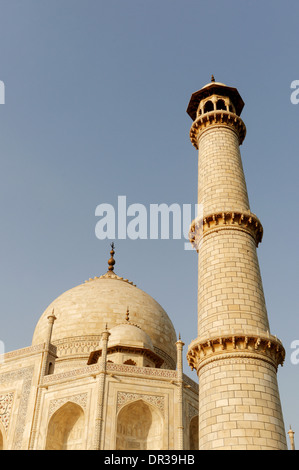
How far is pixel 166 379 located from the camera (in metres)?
17.3

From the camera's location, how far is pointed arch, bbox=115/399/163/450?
16344 millimetres

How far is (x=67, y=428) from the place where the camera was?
17.0 m

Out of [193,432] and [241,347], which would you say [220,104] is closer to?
[241,347]

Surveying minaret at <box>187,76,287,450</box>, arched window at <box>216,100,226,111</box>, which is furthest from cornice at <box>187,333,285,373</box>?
arched window at <box>216,100,226,111</box>

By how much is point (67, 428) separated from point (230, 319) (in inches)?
372

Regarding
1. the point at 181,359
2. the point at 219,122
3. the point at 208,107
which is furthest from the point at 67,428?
the point at 208,107

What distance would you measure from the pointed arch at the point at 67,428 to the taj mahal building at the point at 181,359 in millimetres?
34

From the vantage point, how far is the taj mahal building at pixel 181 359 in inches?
366

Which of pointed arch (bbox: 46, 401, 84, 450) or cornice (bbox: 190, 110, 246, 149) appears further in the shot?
pointed arch (bbox: 46, 401, 84, 450)

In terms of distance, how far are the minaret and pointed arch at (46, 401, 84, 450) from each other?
310 inches

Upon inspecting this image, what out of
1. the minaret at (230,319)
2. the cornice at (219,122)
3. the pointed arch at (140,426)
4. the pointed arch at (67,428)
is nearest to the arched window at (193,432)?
the pointed arch at (140,426)

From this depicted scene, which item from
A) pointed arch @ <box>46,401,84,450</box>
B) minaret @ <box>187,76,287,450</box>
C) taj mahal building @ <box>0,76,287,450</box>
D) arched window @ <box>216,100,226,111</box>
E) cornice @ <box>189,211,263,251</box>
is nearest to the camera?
minaret @ <box>187,76,287,450</box>

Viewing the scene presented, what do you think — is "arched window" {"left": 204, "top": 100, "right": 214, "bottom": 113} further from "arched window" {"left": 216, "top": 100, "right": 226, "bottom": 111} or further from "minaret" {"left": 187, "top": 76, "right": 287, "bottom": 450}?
"minaret" {"left": 187, "top": 76, "right": 287, "bottom": 450}
